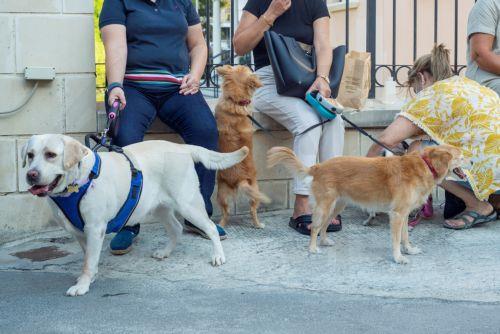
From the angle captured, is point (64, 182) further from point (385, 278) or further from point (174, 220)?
point (385, 278)

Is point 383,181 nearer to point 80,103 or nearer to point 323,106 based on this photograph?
point 323,106

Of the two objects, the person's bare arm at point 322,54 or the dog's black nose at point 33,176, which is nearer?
the dog's black nose at point 33,176

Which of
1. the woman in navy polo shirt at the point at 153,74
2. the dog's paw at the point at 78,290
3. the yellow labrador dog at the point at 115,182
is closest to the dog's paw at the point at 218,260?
the yellow labrador dog at the point at 115,182

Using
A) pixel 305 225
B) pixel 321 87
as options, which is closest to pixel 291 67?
pixel 321 87

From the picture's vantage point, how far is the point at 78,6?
5355 mm

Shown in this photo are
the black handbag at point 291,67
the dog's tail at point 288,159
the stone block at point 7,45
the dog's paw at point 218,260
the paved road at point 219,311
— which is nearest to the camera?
the paved road at point 219,311

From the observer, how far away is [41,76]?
207 inches

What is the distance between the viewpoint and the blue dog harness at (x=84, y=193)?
406 centimetres

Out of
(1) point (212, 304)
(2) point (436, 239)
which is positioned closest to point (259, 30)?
(2) point (436, 239)

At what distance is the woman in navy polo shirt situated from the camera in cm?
507

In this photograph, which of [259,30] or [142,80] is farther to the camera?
[259,30]

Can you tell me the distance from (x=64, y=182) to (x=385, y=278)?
1.89 meters

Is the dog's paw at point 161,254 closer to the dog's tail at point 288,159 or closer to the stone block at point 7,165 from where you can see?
the dog's tail at point 288,159

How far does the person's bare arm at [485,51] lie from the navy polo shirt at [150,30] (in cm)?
227
